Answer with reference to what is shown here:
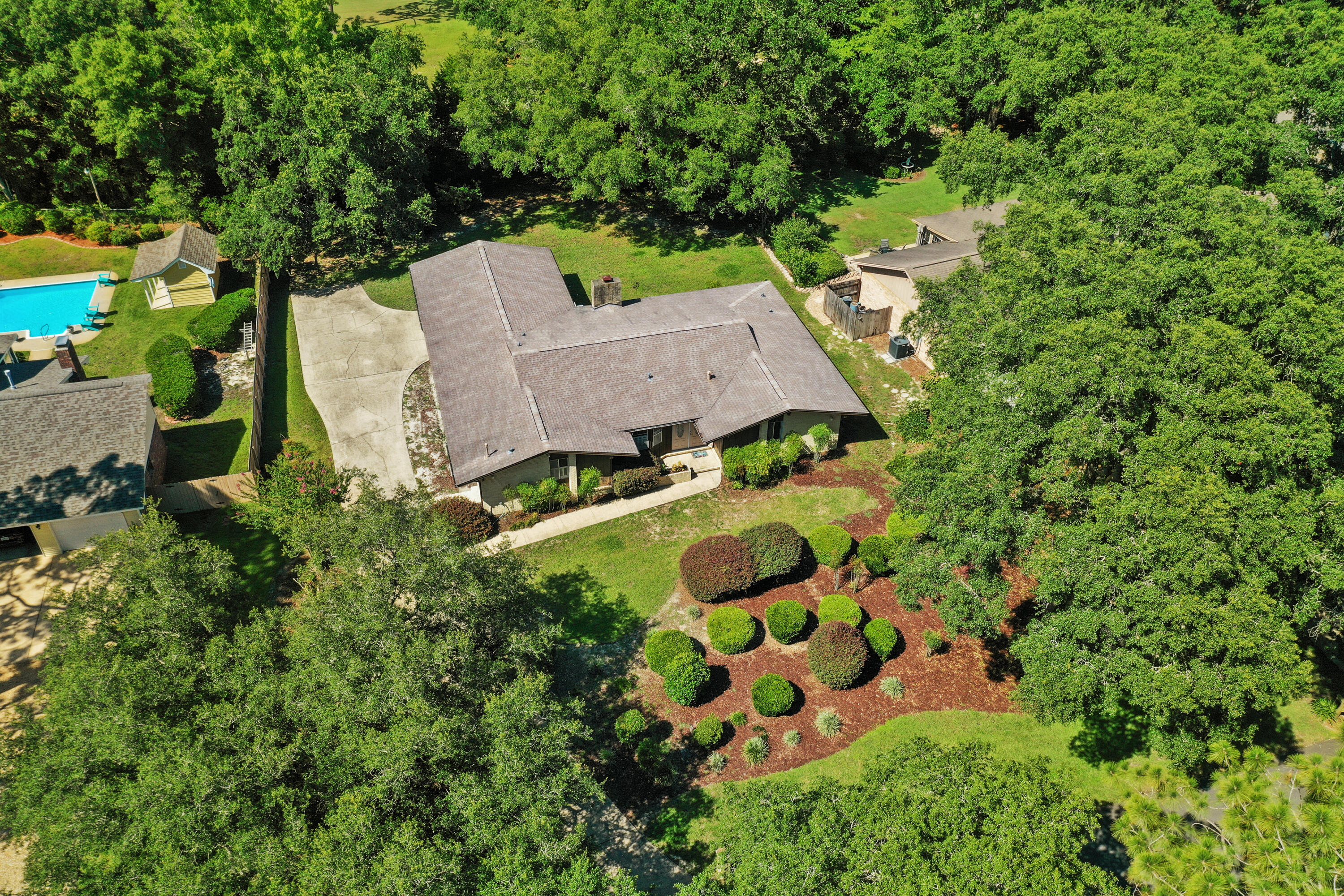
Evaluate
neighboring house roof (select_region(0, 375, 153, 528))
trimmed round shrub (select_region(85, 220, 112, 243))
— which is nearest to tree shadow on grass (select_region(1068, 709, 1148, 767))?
neighboring house roof (select_region(0, 375, 153, 528))

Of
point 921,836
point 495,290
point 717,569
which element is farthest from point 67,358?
point 921,836

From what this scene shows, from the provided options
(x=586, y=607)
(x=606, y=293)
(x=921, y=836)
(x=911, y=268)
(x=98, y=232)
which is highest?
(x=921, y=836)

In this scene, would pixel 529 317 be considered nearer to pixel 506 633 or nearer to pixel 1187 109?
pixel 506 633

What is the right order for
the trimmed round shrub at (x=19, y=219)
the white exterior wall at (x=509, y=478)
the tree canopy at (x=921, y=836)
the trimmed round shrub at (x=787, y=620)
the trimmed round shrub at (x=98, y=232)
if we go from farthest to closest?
the trimmed round shrub at (x=19, y=219), the trimmed round shrub at (x=98, y=232), the white exterior wall at (x=509, y=478), the trimmed round shrub at (x=787, y=620), the tree canopy at (x=921, y=836)

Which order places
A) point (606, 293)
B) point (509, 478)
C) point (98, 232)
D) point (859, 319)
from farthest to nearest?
point (98, 232) → point (859, 319) → point (606, 293) → point (509, 478)

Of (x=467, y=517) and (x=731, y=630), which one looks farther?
(x=467, y=517)

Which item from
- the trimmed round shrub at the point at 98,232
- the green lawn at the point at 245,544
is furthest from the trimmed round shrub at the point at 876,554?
the trimmed round shrub at the point at 98,232

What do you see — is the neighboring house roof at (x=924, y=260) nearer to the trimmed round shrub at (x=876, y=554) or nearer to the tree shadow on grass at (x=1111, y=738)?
the trimmed round shrub at (x=876, y=554)

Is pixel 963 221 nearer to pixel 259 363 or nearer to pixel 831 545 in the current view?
pixel 831 545
